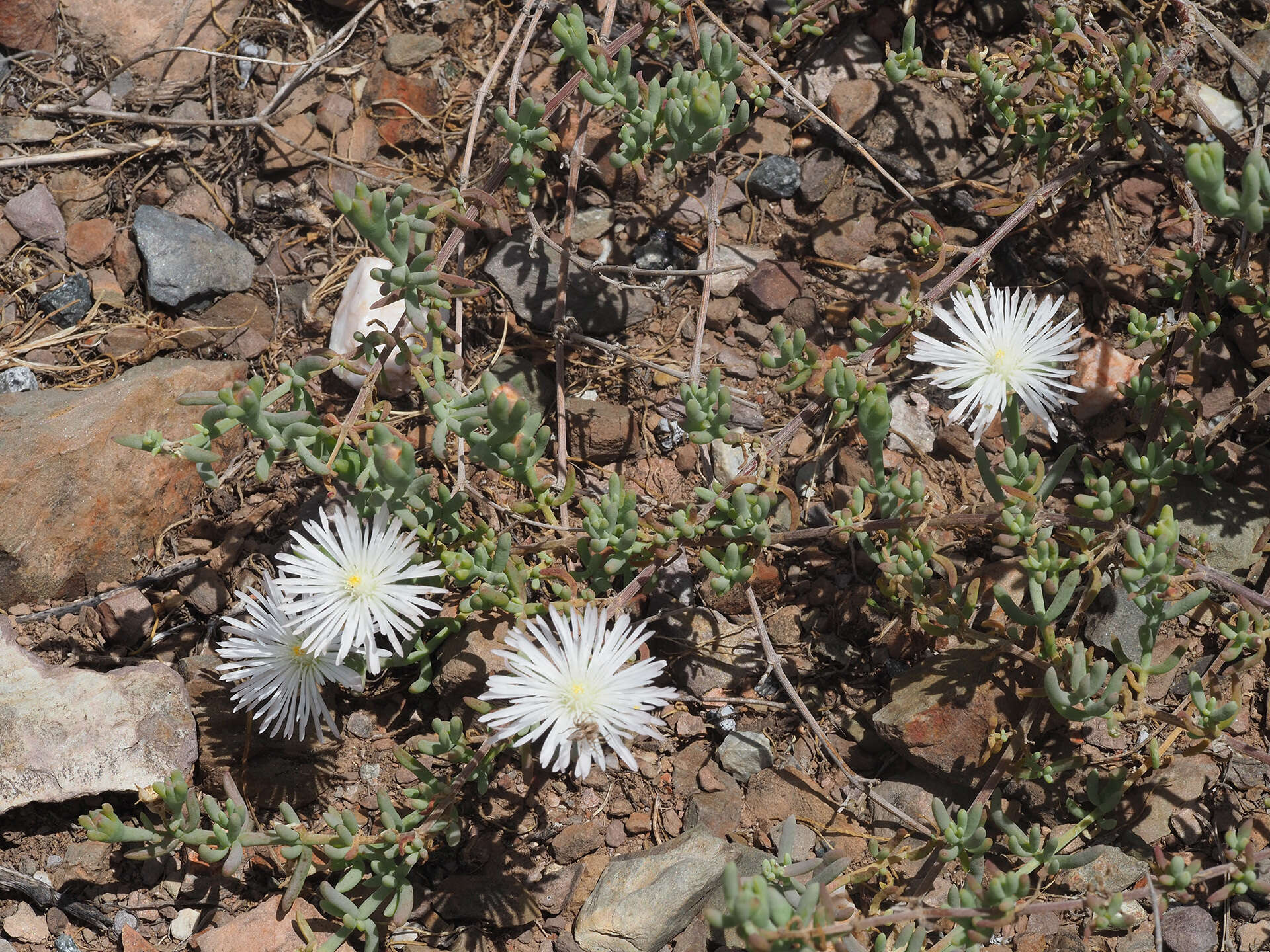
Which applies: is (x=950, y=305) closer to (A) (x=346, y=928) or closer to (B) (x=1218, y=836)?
(B) (x=1218, y=836)

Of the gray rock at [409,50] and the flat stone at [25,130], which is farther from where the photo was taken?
the gray rock at [409,50]

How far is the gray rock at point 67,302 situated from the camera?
7.99ft

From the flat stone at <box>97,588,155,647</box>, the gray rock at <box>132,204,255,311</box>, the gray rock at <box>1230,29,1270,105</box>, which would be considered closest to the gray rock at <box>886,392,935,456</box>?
the gray rock at <box>1230,29,1270,105</box>

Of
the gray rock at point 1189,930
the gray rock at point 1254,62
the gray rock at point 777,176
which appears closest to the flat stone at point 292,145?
the gray rock at point 777,176

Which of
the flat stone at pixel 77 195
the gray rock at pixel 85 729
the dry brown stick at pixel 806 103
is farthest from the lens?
the flat stone at pixel 77 195

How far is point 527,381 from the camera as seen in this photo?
2.41 meters

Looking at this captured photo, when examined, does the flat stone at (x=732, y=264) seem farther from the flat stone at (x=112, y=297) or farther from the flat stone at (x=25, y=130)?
the flat stone at (x=25, y=130)

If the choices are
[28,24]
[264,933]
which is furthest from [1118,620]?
[28,24]

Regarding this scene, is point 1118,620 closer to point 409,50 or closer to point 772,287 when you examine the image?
point 772,287

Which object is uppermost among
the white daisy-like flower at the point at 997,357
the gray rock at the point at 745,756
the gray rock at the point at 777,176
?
the gray rock at the point at 777,176

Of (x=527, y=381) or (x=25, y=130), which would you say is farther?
(x=25, y=130)

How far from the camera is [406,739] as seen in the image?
85.0 inches

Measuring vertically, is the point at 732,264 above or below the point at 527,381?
above

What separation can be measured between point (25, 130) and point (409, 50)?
102 cm
